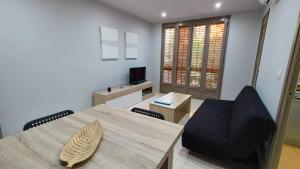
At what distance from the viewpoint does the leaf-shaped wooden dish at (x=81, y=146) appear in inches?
29.0

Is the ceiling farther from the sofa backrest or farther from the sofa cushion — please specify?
the sofa backrest

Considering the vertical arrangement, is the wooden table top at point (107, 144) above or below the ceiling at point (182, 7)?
below

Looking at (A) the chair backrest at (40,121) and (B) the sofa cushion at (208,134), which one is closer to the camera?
(A) the chair backrest at (40,121)

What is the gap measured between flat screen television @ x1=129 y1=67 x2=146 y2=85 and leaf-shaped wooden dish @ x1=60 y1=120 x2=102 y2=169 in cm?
306

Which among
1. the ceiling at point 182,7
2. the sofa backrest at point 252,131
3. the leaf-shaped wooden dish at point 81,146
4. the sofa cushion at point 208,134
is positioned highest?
the ceiling at point 182,7

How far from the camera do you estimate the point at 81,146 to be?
0.84 meters

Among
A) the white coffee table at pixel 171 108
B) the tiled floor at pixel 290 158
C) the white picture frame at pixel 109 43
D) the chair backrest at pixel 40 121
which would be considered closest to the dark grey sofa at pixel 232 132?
the white coffee table at pixel 171 108

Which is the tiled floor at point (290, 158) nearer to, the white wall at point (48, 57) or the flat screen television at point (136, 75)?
the flat screen television at point (136, 75)

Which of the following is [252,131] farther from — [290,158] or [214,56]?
[214,56]

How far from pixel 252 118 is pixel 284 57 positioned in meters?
0.71

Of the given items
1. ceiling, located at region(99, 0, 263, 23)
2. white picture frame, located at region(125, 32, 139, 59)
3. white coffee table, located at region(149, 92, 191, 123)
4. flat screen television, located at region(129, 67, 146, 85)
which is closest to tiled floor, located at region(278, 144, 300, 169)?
white coffee table, located at region(149, 92, 191, 123)

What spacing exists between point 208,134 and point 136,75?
9.43ft

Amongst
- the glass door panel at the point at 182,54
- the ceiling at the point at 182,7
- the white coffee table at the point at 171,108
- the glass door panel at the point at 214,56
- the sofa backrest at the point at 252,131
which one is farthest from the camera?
the glass door panel at the point at 182,54

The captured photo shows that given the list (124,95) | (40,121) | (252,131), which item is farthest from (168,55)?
(40,121)
